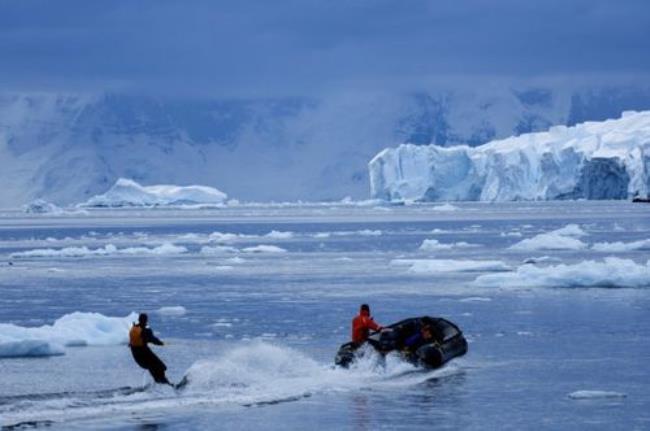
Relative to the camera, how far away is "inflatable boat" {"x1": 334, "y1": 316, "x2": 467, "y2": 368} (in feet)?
68.5

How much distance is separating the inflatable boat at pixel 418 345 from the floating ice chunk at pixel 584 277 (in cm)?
1353

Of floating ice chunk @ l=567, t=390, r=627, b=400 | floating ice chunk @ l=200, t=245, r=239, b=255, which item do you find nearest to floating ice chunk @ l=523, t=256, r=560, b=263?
floating ice chunk @ l=200, t=245, r=239, b=255

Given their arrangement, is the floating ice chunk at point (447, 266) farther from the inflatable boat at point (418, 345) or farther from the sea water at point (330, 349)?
the inflatable boat at point (418, 345)

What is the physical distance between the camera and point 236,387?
63.5 feet

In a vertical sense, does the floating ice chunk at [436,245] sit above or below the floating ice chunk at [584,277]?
above

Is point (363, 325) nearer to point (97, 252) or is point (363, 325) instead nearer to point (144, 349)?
point (144, 349)

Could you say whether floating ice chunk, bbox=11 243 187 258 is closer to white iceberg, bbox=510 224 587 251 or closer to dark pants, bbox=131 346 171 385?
white iceberg, bbox=510 224 587 251

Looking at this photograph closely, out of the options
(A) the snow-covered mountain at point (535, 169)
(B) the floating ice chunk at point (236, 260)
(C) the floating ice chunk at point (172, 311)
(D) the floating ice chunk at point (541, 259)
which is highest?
(A) the snow-covered mountain at point (535, 169)

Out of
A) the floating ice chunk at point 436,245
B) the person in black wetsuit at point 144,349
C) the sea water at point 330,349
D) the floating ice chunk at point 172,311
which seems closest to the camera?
the sea water at point 330,349

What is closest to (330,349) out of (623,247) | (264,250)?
(623,247)

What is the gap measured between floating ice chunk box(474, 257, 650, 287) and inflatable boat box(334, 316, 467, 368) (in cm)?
1353

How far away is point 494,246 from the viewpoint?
6016cm

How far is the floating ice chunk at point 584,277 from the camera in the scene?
3522 centimetres

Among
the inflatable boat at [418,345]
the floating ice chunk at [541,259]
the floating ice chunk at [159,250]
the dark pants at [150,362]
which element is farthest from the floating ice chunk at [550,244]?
the dark pants at [150,362]
